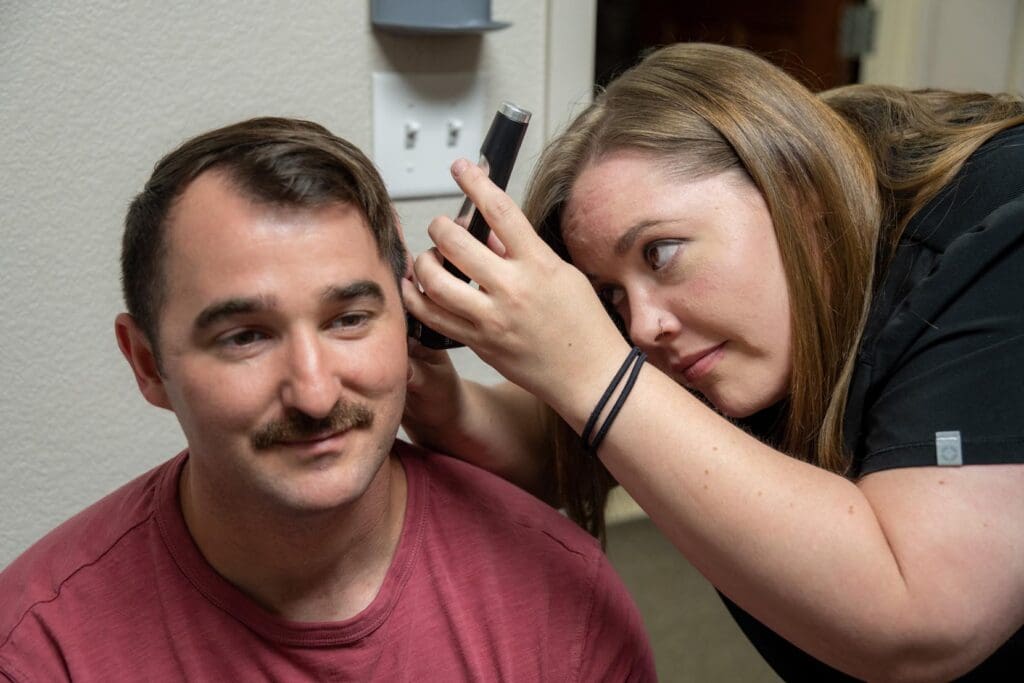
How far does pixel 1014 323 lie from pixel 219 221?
Result: 71 centimetres

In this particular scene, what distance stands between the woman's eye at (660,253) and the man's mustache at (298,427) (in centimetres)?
34

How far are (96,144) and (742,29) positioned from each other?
5.10 feet

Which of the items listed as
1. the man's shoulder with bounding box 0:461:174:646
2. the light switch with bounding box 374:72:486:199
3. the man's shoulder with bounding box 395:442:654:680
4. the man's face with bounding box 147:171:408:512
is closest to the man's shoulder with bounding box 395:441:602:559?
the man's shoulder with bounding box 395:442:654:680

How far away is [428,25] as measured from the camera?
1.40m

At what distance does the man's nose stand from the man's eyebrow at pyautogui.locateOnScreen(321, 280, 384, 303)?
0.04 m

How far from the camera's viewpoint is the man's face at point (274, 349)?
3.03 feet

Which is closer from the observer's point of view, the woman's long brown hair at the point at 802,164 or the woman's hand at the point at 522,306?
the woman's hand at the point at 522,306

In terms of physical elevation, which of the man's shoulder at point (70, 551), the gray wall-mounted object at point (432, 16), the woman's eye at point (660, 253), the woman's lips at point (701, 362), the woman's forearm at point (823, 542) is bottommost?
the man's shoulder at point (70, 551)

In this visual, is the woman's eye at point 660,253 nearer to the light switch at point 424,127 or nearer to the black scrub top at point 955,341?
the black scrub top at point 955,341

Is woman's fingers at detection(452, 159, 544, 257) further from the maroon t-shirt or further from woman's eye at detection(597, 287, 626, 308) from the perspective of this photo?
the maroon t-shirt

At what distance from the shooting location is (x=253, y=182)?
3.15 feet

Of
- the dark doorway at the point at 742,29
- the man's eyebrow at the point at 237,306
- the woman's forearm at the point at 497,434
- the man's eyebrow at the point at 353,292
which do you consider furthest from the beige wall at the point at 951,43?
the man's eyebrow at the point at 237,306

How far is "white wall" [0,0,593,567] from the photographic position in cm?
127

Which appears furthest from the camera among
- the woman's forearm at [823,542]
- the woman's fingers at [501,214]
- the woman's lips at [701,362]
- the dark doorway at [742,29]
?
the dark doorway at [742,29]
